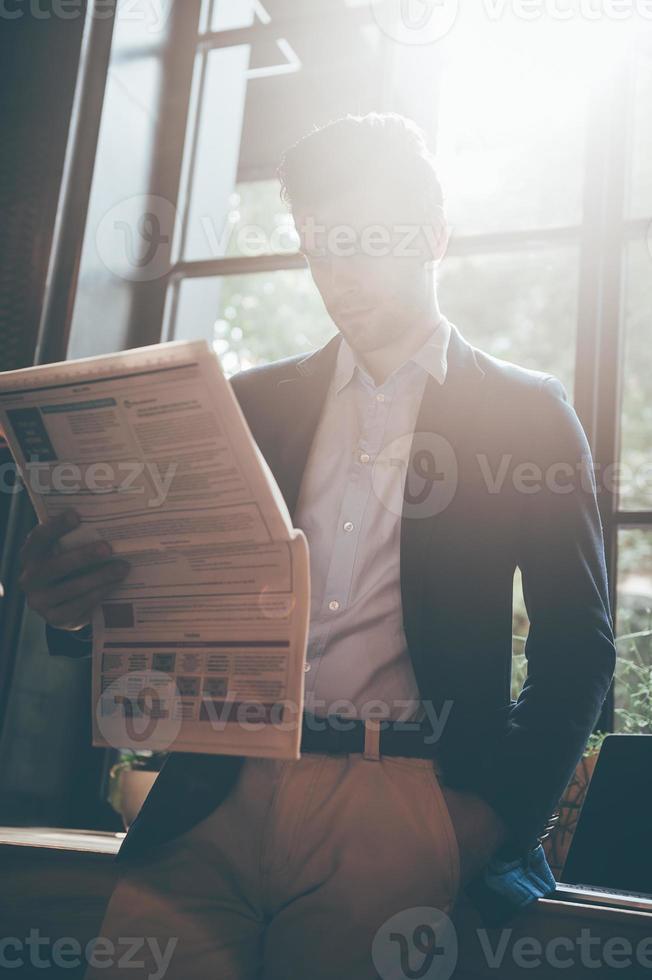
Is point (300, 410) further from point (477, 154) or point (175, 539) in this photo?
point (477, 154)

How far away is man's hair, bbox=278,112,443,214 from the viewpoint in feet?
4.64

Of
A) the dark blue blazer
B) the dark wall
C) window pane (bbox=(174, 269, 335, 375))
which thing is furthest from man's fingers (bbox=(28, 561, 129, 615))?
the dark wall

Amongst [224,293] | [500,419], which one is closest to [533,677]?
[500,419]

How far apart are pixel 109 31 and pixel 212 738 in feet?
6.66

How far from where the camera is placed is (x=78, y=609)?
112 cm

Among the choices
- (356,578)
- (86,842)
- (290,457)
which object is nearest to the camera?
(356,578)

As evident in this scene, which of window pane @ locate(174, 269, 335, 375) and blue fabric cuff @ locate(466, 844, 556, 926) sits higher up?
window pane @ locate(174, 269, 335, 375)

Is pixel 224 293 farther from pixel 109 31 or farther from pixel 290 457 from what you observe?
pixel 290 457

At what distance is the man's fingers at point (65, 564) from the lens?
3.59ft

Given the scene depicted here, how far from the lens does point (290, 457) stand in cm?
140

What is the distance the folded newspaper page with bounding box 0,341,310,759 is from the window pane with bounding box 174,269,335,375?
2.79 ft

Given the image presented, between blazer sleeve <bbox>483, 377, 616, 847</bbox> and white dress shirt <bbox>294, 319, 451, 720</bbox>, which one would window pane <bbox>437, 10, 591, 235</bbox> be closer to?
white dress shirt <bbox>294, 319, 451, 720</bbox>

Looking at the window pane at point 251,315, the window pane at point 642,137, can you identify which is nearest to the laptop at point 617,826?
the window pane at point 251,315

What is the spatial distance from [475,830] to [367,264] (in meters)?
0.80
